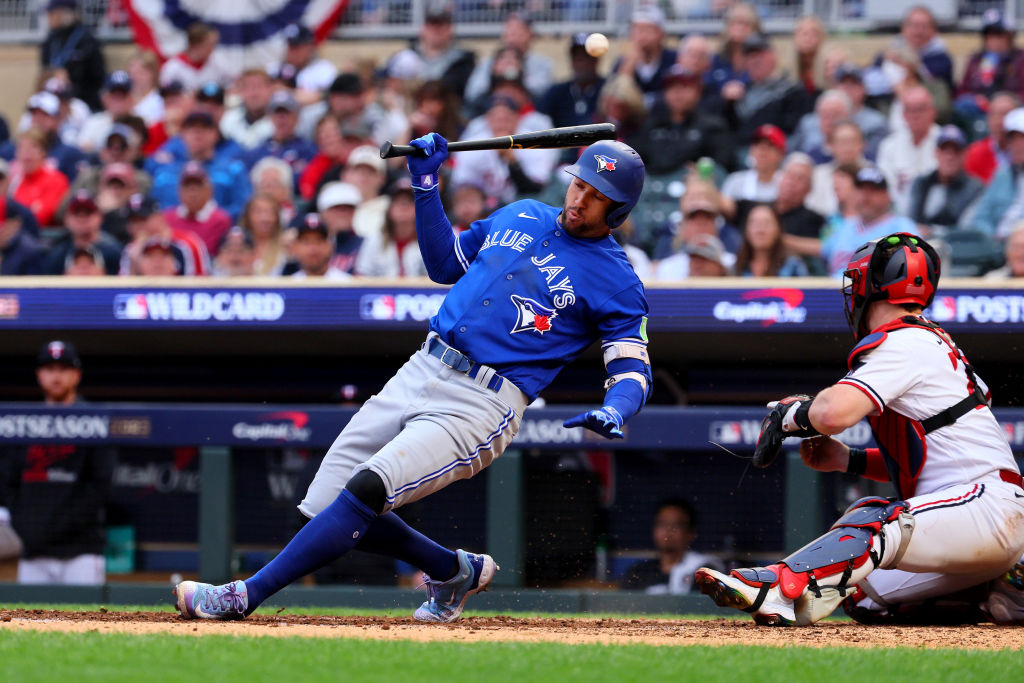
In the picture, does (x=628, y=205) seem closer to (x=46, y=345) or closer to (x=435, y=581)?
(x=435, y=581)

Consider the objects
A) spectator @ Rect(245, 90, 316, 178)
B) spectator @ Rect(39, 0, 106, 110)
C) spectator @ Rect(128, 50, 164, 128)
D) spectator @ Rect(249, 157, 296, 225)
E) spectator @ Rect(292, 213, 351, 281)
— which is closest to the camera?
spectator @ Rect(292, 213, 351, 281)

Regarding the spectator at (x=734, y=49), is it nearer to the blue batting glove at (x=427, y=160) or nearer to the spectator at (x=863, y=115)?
the spectator at (x=863, y=115)

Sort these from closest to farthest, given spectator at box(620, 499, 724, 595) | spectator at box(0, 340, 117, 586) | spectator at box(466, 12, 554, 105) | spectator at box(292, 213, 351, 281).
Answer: spectator at box(620, 499, 724, 595) < spectator at box(0, 340, 117, 586) < spectator at box(292, 213, 351, 281) < spectator at box(466, 12, 554, 105)

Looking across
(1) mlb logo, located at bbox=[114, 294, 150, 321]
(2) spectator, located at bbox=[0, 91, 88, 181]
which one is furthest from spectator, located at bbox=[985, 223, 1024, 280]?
(2) spectator, located at bbox=[0, 91, 88, 181]

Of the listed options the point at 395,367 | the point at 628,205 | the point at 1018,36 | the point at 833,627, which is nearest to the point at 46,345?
the point at 395,367

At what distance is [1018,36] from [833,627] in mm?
6918

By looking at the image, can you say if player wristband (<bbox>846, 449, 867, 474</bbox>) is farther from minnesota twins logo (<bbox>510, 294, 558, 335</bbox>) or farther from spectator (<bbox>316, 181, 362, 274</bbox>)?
spectator (<bbox>316, 181, 362, 274</bbox>)

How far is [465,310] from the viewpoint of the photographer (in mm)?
4285

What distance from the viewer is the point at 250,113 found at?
10.4m

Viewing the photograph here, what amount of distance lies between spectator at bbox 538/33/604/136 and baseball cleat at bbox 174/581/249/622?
19.2 feet

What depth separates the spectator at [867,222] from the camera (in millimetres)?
7573

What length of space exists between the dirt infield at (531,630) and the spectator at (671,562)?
4.09ft

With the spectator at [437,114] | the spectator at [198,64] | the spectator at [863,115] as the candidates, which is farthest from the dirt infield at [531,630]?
the spectator at [198,64]

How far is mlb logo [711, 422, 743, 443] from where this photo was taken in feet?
20.1
